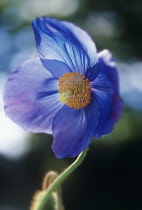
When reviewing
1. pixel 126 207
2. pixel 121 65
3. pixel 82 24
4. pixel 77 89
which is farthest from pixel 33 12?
pixel 77 89

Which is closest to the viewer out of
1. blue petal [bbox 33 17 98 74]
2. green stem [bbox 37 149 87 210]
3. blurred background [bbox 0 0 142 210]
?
green stem [bbox 37 149 87 210]

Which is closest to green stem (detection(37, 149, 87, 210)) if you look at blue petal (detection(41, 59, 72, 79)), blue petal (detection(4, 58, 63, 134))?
blue petal (detection(4, 58, 63, 134))

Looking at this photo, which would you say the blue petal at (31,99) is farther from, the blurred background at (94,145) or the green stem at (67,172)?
the blurred background at (94,145)

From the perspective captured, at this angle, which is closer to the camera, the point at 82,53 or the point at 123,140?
the point at 82,53

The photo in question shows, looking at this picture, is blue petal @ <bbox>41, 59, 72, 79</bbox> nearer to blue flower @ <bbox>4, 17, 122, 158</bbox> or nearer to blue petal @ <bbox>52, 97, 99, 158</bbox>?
blue flower @ <bbox>4, 17, 122, 158</bbox>

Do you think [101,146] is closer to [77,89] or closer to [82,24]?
[82,24]

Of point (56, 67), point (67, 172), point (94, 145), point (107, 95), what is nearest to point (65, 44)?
point (56, 67)
